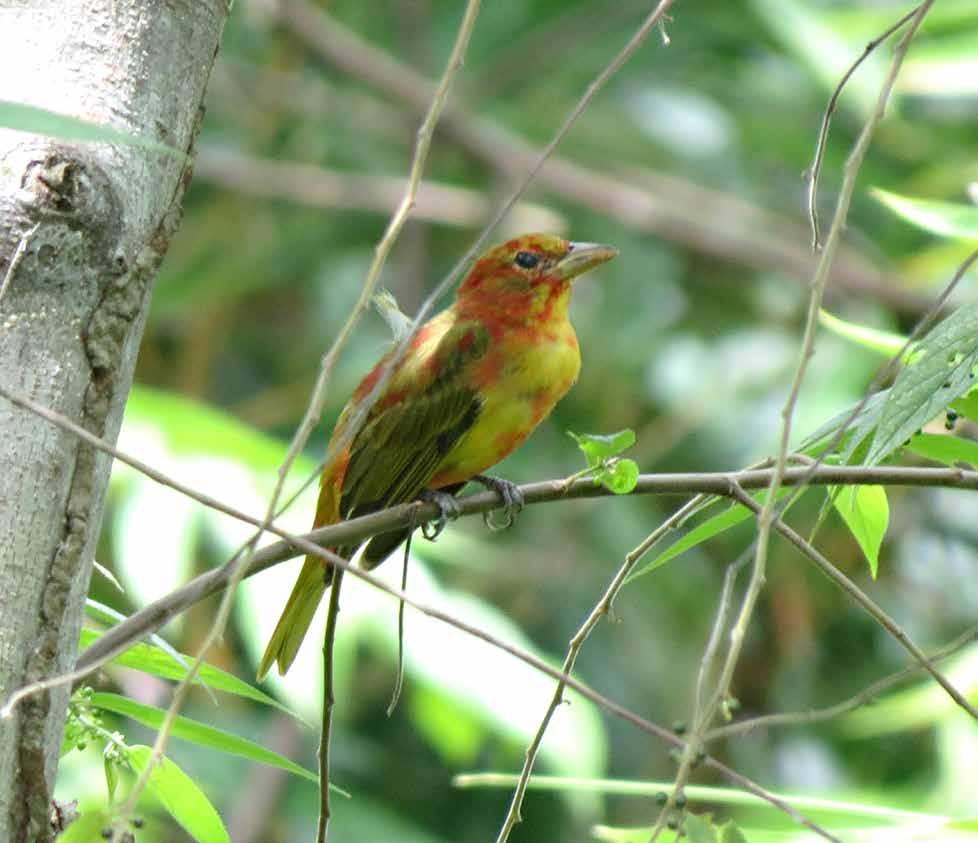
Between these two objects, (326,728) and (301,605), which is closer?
(326,728)

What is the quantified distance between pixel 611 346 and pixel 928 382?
5237mm

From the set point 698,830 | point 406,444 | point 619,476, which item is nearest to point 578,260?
point 406,444

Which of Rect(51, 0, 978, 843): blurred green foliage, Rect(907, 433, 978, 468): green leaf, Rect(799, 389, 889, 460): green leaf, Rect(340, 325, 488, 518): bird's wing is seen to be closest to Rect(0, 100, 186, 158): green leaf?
Rect(799, 389, 889, 460): green leaf

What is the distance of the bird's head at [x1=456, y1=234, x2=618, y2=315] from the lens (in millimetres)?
3656

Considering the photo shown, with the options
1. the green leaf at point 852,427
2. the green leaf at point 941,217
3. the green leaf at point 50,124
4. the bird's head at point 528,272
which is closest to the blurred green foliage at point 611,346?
the bird's head at point 528,272

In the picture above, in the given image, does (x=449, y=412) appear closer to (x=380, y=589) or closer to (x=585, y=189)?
(x=380, y=589)

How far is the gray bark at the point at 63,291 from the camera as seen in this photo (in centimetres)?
161

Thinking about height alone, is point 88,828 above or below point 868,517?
below

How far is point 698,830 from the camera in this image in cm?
175

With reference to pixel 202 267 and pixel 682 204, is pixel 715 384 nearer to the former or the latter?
pixel 682 204

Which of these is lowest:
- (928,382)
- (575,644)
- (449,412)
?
(575,644)

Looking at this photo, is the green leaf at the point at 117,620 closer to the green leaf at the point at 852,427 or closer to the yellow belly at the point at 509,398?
the green leaf at the point at 852,427

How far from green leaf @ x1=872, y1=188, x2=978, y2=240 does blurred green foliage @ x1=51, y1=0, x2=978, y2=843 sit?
2290mm

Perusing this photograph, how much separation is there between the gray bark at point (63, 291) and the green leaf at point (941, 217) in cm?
108
